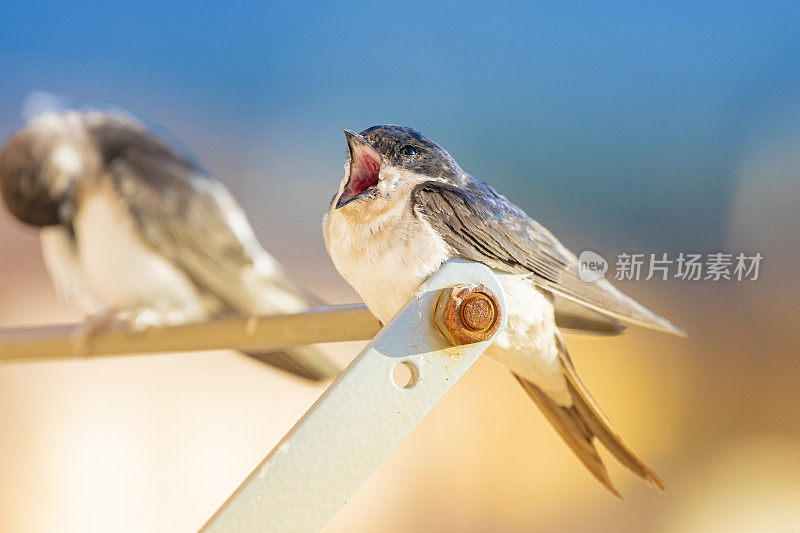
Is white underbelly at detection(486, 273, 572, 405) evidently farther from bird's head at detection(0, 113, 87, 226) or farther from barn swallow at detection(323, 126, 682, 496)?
bird's head at detection(0, 113, 87, 226)

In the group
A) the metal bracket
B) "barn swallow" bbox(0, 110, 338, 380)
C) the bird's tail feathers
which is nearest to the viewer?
the metal bracket

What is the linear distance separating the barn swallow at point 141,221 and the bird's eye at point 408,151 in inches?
25.5

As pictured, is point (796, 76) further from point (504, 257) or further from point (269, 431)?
point (269, 431)

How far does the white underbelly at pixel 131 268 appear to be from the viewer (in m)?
1.08

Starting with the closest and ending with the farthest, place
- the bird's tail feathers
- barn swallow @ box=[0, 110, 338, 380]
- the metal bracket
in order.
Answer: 1. the metal bracket
2. the bird's tail feathers
3. barn swallow @ box=[0, 110, 338, 380]

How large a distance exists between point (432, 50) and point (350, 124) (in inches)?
6.3

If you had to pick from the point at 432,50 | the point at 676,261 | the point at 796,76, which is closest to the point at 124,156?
the point at 432,50

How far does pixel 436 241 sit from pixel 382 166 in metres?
0.05

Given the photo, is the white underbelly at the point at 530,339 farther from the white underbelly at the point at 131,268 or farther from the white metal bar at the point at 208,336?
the white underbelly at the point at 131,268

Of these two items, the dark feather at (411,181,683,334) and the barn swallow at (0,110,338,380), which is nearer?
the dark feather at (411,181,683,334)

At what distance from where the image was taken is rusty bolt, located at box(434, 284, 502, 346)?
13.4 inches

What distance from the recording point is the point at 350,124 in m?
1.05

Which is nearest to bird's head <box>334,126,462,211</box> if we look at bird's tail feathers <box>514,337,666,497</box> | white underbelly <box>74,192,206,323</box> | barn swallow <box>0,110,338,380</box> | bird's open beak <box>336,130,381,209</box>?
bird's open beak <box>336,130,381,209</box>

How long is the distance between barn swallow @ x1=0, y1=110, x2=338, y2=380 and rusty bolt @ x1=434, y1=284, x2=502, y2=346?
0.70 m
